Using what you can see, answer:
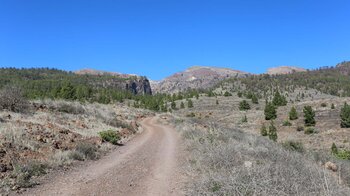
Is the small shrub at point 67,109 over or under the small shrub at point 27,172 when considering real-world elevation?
over

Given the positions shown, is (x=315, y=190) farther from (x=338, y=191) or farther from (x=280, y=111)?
(x=280, y=111)

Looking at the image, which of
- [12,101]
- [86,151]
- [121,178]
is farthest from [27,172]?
[12,101]

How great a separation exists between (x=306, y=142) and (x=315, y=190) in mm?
44110

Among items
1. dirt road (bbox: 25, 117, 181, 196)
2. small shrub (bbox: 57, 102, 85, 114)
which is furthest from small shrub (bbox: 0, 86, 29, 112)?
dirt road (bbox: 25, 117, 181, 196)

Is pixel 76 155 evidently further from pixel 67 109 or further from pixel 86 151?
pixel 67 109

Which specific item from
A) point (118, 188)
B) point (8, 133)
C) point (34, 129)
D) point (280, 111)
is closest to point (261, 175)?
point (118, 188)

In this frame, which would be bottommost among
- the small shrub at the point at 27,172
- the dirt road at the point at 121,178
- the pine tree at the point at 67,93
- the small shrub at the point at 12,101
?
the dirt road at the point at 121,178

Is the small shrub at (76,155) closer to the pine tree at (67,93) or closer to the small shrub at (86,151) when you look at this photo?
the small shrub at (86,151)

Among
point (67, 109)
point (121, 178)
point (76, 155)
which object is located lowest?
point (121, 178)

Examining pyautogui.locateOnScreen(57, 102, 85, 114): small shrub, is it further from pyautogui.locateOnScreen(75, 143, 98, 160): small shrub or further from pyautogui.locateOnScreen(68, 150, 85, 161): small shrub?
pyautogui.locateOnScreen(68, 150, 85, 161): small shrub

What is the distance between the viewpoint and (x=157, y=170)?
42.1 ft

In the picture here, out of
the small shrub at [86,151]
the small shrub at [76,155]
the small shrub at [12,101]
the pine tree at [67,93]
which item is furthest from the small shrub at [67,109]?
the pine tree at [67,93]

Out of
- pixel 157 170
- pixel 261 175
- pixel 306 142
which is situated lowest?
pixel 306 142

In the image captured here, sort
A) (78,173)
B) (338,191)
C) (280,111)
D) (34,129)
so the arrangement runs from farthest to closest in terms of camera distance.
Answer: (280,111) → (34,129) → (78,173) → (338,191)
